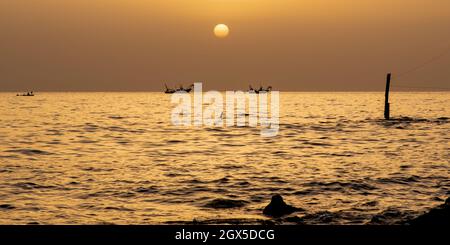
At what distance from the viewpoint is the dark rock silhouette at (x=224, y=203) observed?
16016 millimetres

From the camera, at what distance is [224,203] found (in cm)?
1636

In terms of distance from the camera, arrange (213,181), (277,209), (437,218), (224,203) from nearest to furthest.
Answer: (437,218), (277,209), (224,203), (213,181)

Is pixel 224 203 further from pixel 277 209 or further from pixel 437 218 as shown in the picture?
pixel 437 218

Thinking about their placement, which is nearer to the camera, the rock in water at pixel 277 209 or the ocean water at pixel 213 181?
the rock in water at pixel 277 209

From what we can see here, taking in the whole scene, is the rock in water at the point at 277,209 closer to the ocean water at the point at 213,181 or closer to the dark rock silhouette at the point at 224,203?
the ocean water at the point at 213,181

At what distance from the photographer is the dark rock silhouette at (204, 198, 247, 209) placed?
16.0m

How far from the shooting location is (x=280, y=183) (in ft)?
66.6

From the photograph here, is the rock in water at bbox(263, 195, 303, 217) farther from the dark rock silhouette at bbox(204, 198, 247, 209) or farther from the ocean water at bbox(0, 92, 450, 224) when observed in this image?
the dark rock silhouette at bbox(204, 198, 247, 209)

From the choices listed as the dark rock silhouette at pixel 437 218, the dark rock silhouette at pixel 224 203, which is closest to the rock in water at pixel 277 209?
the dark rock silhouette at pixel 224 203

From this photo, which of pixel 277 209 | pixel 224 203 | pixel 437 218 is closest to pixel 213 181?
pixel 224 203

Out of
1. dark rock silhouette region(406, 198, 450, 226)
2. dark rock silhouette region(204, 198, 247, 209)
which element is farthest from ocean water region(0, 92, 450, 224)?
dark rock silhouette region(406, 198, 450, 226)
